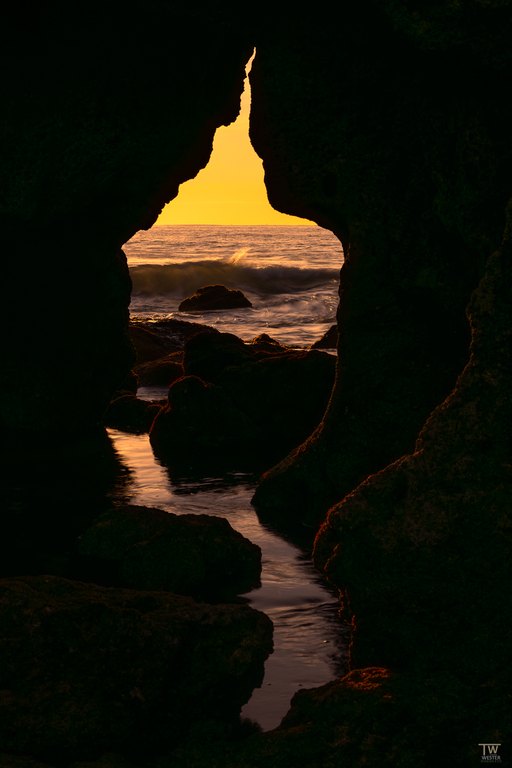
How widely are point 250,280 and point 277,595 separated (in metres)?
53.6

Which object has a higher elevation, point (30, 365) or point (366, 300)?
point (366, 300)

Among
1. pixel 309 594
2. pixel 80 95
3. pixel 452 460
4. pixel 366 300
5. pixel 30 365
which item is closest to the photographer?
pixel 452 460

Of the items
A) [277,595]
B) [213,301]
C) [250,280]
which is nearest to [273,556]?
[277,595]

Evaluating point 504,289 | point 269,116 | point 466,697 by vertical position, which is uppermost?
point 269,116

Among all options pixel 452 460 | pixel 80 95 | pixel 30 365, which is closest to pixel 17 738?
pixel 452 460

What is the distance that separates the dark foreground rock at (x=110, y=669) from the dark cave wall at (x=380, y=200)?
4438 millimetres

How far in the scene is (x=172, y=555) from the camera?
10.1m

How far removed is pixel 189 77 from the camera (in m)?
13.4

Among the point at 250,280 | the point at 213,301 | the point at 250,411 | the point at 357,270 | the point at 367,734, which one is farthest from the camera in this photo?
the point at 250,280

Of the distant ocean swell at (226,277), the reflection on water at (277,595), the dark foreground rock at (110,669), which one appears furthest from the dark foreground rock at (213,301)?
the dark foreground rock at (110,669)

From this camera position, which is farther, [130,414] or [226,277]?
[226,277]

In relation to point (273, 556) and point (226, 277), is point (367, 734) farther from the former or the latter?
point (226, 277)

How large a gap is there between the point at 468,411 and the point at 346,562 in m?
1.23

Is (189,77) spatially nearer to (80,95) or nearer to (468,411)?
(80,95)
